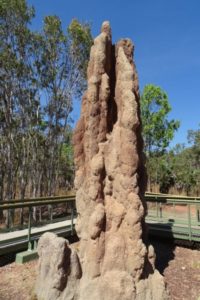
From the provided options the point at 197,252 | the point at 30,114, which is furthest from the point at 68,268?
the point at 30,114

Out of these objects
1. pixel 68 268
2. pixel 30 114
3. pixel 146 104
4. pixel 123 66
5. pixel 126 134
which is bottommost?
pixel 68 268

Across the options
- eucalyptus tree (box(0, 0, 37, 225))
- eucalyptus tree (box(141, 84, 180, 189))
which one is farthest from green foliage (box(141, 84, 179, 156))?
eucalyptus tree (box(0, 0, 37, 225))

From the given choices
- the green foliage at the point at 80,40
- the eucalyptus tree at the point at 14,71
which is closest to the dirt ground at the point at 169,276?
the eucalyptus tree at the point at 14,71

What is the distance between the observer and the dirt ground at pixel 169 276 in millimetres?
5106

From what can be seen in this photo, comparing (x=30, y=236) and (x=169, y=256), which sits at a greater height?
(x=30, y=236)

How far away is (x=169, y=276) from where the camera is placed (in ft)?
19.9

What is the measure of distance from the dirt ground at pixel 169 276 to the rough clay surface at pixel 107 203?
57 centimetres

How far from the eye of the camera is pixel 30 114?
15.3m

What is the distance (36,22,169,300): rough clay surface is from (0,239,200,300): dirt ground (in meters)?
0.57

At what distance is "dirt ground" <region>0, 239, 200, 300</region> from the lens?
201 inches

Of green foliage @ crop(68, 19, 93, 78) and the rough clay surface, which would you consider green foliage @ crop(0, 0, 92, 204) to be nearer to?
green foliage @ crop(68, 19, 93, 78)

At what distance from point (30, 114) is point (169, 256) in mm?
10805

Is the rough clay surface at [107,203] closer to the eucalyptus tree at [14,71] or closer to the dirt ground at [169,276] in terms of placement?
the dirt ground at [169,276]

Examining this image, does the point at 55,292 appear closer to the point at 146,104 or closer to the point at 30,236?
the point at 30,236
